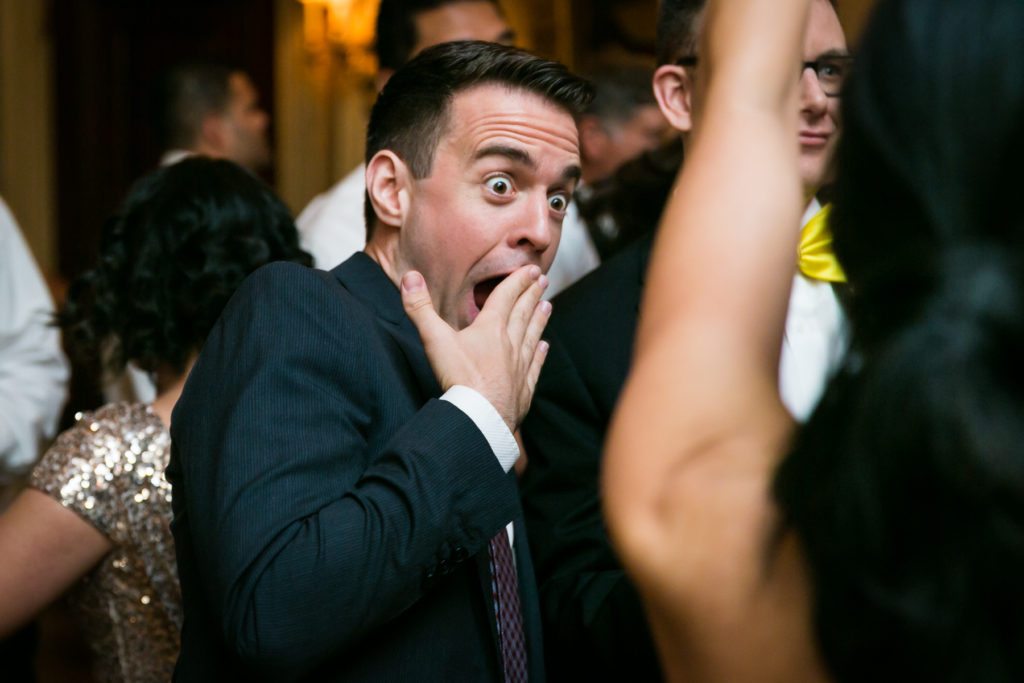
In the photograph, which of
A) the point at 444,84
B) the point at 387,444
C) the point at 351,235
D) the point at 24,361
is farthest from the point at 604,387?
the point at 24,361

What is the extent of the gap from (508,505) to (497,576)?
21cm

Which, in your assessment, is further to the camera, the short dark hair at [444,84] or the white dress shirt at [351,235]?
the white dress shirt at [351,235]

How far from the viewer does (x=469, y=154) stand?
1.75 meters

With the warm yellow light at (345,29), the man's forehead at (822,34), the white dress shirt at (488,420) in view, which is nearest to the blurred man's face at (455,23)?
the man's forehead at (822,34)

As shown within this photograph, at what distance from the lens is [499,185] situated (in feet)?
5.76

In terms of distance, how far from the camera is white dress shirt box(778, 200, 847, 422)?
204 cm

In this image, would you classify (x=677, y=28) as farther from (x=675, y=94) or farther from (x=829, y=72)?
(x=829, y=72)

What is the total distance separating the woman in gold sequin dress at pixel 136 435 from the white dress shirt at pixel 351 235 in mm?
721

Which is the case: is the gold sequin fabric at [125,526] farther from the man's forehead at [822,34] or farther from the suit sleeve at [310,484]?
the man's forehead at [822,34]

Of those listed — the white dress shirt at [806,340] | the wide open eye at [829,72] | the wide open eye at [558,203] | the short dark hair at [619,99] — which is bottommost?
the short dark hair at [619,99]

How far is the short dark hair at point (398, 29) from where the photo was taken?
3.28 metres

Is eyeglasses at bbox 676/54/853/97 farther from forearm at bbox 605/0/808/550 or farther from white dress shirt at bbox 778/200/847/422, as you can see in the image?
forearm at bbox 605/0/808/550

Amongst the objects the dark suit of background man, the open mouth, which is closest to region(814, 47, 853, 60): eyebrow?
the dark suit of background man

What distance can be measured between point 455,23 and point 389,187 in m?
1.58
